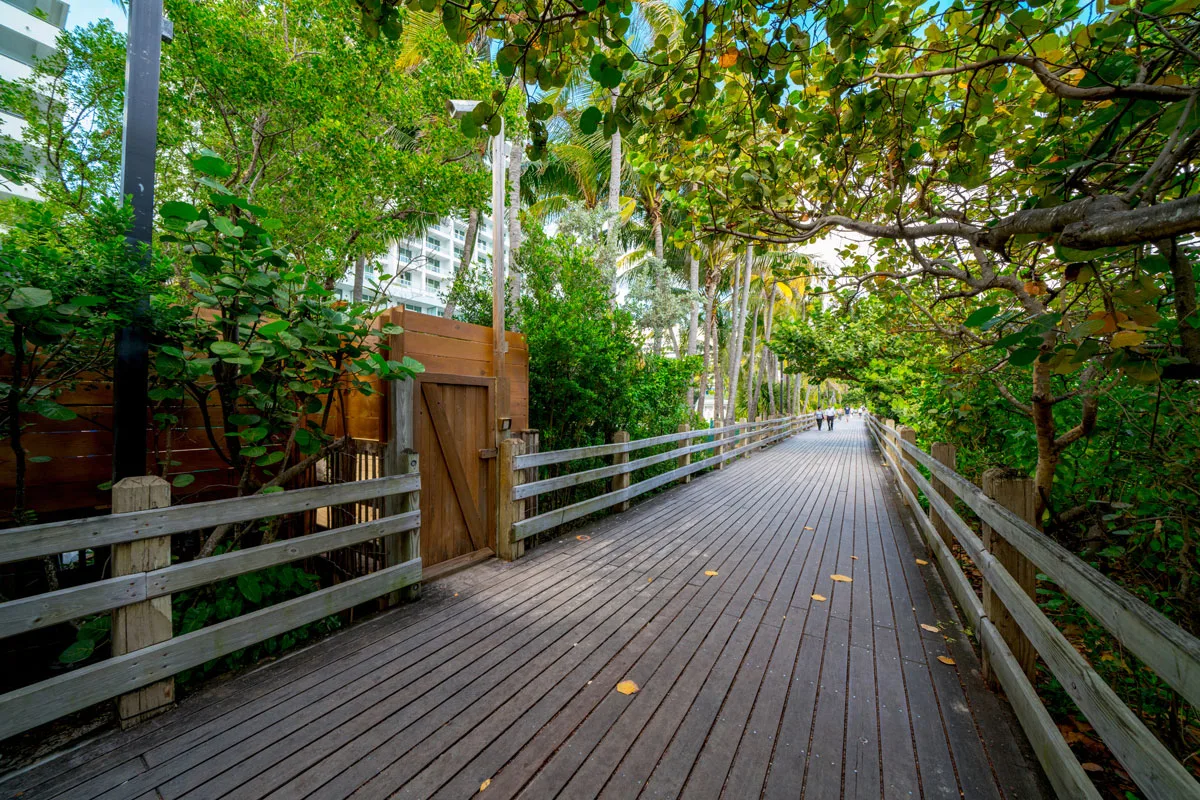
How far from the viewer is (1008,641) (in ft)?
7.98

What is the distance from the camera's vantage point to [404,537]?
11.5ft

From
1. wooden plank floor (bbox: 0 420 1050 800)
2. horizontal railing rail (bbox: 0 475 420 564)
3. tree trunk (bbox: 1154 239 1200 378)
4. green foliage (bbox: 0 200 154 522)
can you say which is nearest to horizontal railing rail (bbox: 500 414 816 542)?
wooden plank floor (bbox: 0 420 1050 800)

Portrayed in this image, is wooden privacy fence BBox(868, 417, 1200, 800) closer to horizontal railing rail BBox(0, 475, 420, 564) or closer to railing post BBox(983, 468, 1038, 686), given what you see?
railing post BBox(983, 468, 1038, 686)

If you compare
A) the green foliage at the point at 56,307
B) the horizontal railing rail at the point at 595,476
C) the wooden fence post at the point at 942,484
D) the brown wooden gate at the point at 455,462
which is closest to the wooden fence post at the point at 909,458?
the wooden fence post at the point at 942,484

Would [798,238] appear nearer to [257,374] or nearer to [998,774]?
[998,774]

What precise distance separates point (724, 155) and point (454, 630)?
395 centimetres

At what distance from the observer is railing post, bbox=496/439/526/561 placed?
439 cm

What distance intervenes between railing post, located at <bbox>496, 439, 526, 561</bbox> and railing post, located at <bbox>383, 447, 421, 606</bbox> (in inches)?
38.5

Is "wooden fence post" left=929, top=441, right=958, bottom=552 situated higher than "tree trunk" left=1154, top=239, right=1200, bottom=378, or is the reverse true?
"tree trunk" left=1154, top=239, right=1200, bottom=378

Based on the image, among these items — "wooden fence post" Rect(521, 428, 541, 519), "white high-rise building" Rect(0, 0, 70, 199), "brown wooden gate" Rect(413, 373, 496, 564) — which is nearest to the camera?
"brown wooden gate" Rect(413, 373, 496, 564)

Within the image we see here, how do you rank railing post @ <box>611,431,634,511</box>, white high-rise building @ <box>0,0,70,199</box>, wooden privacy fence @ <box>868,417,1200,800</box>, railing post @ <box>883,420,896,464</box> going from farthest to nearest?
white high-rise building @ <box>0,0,70,199</box> < railing post @ <box>883,420,896,464</box> < railing post @ <box>611,431,634,511</box> < wooden privacy fence @ <box>868,417,1200,800</box>

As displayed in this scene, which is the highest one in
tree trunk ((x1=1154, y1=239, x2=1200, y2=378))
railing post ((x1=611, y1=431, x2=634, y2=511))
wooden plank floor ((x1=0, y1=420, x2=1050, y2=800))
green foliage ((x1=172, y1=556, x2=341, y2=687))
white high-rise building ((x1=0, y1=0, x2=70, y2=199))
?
white high-rise building ((x1=0, y1=0, x2=70, y2=199))

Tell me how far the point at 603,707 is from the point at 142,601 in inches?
86.3

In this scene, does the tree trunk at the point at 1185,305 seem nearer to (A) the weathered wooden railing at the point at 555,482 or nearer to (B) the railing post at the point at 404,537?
(B) the railing post at the point at 404,537
